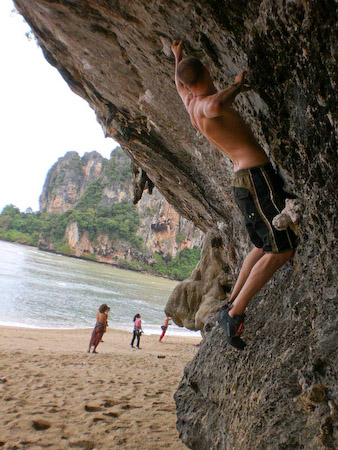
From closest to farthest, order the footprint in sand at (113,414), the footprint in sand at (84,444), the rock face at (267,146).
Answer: the rock face at (267,146)
the footprint in sand at (84,444)
the footprint in sand at (113,414)

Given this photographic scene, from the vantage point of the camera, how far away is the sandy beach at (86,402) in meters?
3.61

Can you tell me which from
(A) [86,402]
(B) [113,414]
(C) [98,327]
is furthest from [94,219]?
(B) [113,414]

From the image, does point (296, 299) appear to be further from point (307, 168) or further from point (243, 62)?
point (243, 62)

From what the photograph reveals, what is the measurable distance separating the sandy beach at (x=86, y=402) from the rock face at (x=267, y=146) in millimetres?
801

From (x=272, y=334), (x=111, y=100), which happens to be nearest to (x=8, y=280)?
(x=111, y=100)

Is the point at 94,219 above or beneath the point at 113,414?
above

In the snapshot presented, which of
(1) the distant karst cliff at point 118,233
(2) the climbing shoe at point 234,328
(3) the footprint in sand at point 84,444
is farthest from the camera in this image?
(1) the distant karst cliff at point 118,233

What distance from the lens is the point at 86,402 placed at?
483 centimetres

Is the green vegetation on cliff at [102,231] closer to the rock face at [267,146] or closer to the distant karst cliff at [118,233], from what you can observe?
the distant karst cliff at [118,233]

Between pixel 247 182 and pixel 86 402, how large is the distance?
13.1ft

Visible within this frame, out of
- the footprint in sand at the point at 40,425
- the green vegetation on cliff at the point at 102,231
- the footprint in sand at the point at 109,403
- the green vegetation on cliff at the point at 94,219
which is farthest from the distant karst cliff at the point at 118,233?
the footprint in sand at the point at 40,425

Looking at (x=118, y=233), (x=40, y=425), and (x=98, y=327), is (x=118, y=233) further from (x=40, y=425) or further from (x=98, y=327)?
(x=40, y=425)

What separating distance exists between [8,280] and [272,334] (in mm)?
27353

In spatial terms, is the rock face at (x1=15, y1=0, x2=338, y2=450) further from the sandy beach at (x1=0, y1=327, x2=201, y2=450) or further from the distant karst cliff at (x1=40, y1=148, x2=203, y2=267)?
the distant karst cliff at (x1=40, y1=148, x2=203, y2=267)
